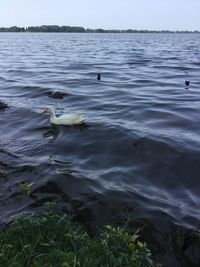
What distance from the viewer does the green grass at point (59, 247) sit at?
5.34 meters

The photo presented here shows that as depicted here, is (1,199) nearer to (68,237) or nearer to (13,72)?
(68,237)

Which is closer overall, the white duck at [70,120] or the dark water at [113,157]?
the dark water at [113,157]

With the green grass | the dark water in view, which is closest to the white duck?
the dark water

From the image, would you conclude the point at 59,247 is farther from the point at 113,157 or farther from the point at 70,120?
the point at 70,120

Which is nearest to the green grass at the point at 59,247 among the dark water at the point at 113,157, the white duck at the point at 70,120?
the dark water at the point at 113,157

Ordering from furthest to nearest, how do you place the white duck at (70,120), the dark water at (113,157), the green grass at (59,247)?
the white duck at (70,120) < the dark water at (113,157) < the green grass at (59,247)

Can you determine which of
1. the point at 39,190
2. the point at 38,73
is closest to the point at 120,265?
the point at 39,190

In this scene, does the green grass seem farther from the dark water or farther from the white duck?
the white duck

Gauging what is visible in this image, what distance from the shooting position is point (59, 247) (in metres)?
5.67

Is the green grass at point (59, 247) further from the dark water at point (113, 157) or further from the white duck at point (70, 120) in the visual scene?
the white duck at point (70, 120)

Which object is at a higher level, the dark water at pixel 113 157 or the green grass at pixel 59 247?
the green grass at pixel 59 247

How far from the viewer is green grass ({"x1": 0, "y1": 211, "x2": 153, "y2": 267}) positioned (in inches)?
210

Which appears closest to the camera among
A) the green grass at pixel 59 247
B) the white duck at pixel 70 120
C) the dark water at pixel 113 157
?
the green grass at pixel 59 247

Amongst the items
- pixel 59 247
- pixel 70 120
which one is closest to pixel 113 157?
pixel 70 120
